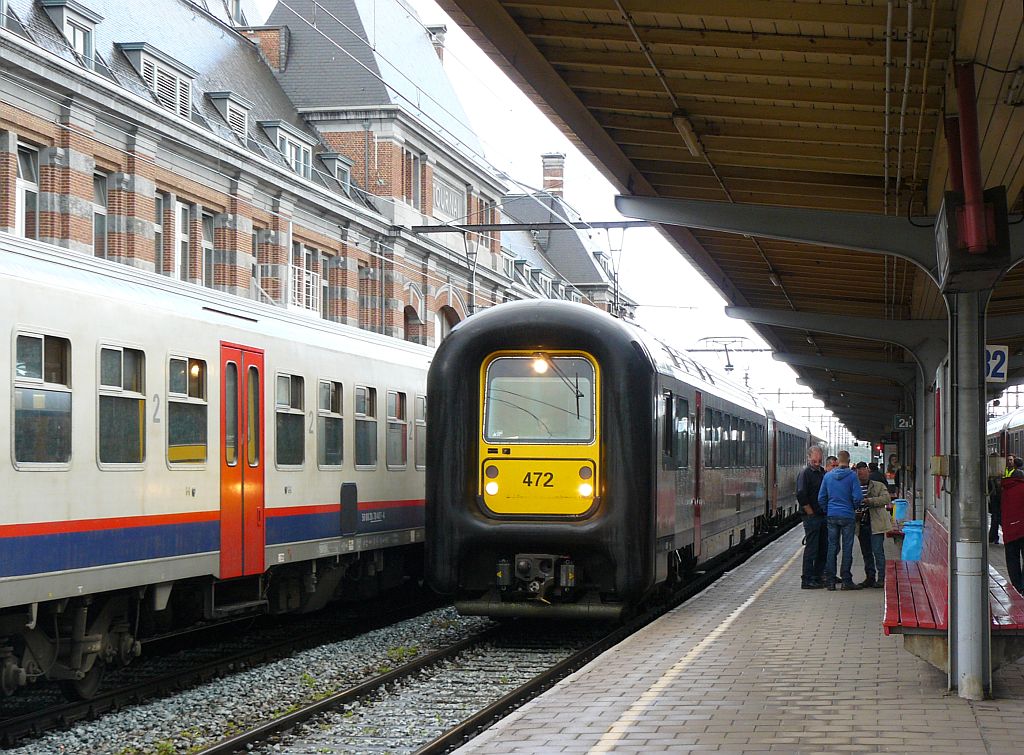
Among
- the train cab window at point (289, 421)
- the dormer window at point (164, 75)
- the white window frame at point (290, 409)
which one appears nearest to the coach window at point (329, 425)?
the white window frame at point (290, 409)

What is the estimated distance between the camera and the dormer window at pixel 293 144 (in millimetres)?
38156

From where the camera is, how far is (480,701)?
1038 cm

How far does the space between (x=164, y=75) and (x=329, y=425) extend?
20.7 m

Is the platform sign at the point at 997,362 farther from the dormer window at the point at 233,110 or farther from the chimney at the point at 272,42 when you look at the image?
the chimney at the point at 272,42

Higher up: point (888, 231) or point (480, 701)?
point (888, 231)

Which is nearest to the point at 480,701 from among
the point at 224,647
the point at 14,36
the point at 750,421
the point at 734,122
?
the point at 224,647

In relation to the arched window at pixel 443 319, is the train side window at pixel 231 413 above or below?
below

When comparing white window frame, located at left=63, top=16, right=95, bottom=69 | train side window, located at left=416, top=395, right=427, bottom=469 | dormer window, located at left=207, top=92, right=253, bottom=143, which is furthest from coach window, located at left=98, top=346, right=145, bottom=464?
dormer window, located at left=207, top=92, right=253, bottom=143

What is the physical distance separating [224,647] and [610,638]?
370 centimetres

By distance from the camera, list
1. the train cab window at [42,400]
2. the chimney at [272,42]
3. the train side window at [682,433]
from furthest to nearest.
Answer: the chimney at [272,42] < the train side window at [682,433] < the train cab window at [42,400]

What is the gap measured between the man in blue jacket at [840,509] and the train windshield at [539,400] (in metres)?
4.10

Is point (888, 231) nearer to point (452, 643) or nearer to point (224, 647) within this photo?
point (452, 643)

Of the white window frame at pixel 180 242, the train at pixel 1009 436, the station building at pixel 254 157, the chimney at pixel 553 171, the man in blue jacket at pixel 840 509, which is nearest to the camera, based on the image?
the man in blue jacket at pixel 840 509

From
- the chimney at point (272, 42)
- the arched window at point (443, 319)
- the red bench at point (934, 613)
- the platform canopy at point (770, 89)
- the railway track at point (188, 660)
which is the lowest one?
the railway track at point (188, 660)
